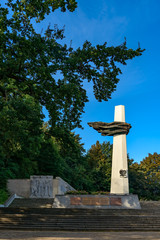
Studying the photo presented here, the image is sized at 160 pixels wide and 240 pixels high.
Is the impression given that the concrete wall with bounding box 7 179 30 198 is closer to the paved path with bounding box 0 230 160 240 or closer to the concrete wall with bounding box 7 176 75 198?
the concrete wall with bounding box 7 176 75 198

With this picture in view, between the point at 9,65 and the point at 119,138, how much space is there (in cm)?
1196

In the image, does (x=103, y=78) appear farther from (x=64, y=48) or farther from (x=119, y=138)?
(x=119, y=138)

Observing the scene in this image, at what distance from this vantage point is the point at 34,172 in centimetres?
3178

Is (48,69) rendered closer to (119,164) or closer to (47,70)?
(47,70)

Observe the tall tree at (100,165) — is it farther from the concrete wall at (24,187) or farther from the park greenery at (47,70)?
the park greenery at (47,70)

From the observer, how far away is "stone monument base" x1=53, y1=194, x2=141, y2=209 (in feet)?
53.6

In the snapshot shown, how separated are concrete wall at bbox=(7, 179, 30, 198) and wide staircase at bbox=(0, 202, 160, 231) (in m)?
10.5

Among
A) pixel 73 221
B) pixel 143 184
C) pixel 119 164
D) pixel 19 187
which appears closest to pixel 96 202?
pixel 119 164

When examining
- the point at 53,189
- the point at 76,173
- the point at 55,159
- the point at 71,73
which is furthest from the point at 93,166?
the point at 71,73

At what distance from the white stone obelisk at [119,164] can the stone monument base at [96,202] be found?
2375 mm

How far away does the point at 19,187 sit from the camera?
2448 cm

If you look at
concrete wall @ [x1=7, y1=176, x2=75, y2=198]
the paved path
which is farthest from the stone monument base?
concrete wall @ [x1=7, y1=176, x2=75, y2=198]

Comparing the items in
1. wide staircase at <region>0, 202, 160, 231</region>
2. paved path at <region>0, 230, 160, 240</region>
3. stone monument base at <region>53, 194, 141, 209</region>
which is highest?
stone monument base at <region>53, 194, 141, 209</region>

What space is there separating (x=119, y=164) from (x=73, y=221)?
8.78 m
